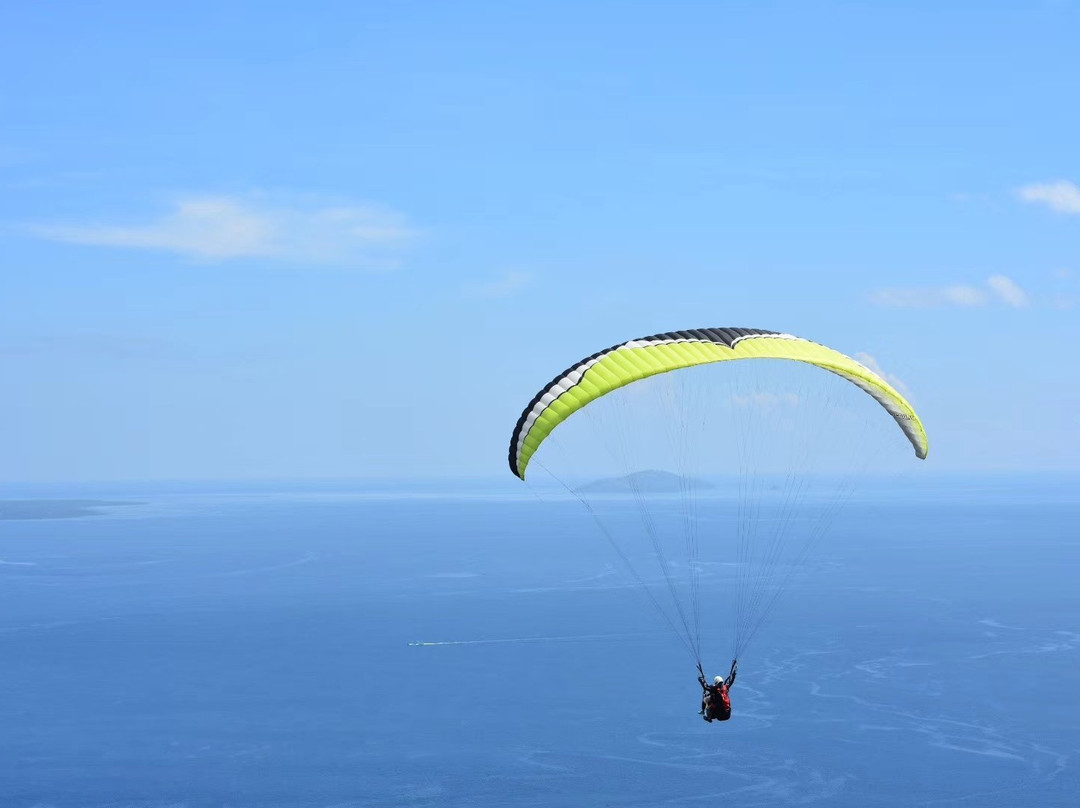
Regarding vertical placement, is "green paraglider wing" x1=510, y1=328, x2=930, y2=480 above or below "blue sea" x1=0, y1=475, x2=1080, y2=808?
above

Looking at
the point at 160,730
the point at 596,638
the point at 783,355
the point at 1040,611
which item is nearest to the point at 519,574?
the point at 596,638

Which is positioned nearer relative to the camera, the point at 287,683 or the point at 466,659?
the point at 287,683

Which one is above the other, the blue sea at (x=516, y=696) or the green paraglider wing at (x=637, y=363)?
the green paraglider wing at (x=637, y=363)

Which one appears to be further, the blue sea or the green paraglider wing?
the blue sea

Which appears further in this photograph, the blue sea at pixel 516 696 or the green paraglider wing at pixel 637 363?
the blue sea at pixel 516 696

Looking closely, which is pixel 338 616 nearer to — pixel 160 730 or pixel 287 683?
pixel 287 683
